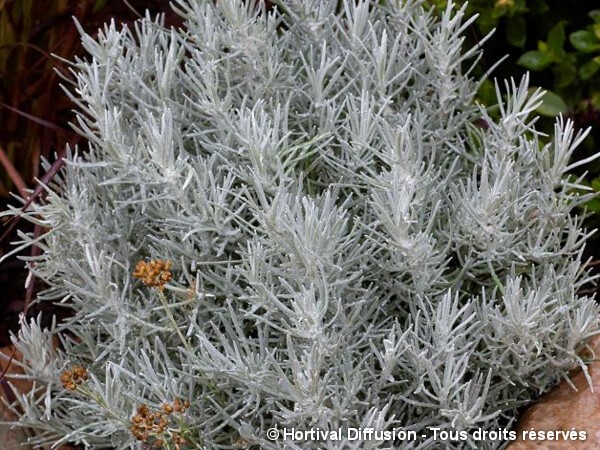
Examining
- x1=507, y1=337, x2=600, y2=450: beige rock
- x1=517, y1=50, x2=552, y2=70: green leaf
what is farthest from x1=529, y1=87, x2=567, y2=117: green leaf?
x1=507, y1=337, x2=600, y2=450: beige rock

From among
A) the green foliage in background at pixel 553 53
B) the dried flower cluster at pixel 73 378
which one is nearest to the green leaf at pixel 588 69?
the green foliage in background at pixel 553 53

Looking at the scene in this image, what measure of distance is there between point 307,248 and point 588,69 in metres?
1.78

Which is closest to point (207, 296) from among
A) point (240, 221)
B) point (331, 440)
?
point (240, 221)

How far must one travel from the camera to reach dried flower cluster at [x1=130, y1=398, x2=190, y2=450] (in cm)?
179

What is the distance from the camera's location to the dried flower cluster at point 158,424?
179 centimetres

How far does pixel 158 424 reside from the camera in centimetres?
184

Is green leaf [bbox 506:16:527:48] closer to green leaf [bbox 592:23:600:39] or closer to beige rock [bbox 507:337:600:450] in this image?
green leaf [bbox 592:23:600:39]

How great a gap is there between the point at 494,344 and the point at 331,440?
413 millimetres

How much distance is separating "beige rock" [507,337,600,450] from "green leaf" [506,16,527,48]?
4.85 feet

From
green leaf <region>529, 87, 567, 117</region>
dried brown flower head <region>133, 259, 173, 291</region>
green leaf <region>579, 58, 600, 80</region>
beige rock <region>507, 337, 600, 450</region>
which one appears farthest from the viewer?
green leaf <region>579, 58, 600, 80</region>

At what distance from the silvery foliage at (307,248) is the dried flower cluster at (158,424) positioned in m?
0.04

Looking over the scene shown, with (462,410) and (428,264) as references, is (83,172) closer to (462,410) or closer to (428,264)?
(428,264)

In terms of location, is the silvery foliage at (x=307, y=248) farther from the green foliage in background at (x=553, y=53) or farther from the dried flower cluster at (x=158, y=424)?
the green foliage in background at (x=553, y=53)

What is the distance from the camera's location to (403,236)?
182 cm
